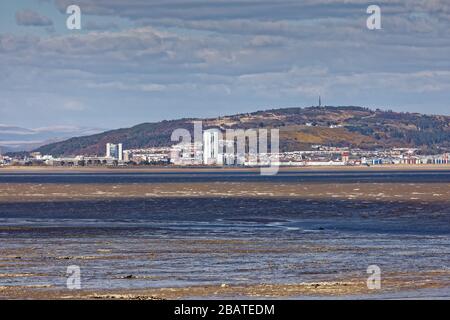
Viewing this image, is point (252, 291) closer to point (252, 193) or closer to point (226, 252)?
point (226, 252)

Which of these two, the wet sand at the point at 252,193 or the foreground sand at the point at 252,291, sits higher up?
the foreground sand at the point at 252,291

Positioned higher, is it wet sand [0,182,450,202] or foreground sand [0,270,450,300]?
foreground sand [0,270,450,300]

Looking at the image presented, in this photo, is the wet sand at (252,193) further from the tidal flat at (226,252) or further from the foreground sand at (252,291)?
the foreground sand at (252,291)

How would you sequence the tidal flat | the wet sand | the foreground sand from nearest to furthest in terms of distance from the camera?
the foreground sand → the tidal flat → the wet sand

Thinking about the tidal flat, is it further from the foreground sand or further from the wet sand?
the wet sand

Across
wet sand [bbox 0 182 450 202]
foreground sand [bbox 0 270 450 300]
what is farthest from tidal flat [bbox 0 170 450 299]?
wet sand [bbox 0 182 450 202]

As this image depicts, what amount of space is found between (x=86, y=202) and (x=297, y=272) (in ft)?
166

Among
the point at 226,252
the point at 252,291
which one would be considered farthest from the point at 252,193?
the point at 252,291

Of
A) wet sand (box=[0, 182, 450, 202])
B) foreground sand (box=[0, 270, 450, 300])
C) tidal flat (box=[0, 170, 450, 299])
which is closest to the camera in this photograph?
foreground sand (box=[0, 270, 450, 300])

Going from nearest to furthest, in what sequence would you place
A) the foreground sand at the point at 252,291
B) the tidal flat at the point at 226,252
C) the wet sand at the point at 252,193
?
1. the foreground sand at the point at 252,291
2. the tidal flat at the point at 226,252
3. the wet sand at the point at 252,193

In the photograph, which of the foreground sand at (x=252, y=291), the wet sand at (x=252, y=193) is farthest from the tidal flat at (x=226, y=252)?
the wet sand at (x=252, y=193)

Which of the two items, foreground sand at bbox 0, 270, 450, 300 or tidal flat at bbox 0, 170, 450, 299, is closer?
foreground sand at bbox 0, 270, 450, 300

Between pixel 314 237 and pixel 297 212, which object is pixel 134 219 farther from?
pixel 314 237
